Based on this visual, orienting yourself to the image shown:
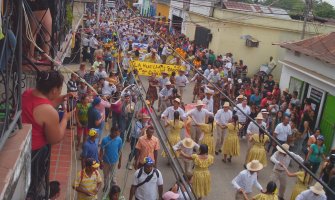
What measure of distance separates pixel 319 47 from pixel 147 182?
1090cm

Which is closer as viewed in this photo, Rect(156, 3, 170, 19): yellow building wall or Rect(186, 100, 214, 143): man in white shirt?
Rect(186, 100, 214, 143): man in white shirt

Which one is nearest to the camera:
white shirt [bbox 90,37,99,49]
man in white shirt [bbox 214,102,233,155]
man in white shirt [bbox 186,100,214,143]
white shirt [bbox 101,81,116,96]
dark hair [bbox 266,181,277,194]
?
dark hair [bbox 266,181,277,194]

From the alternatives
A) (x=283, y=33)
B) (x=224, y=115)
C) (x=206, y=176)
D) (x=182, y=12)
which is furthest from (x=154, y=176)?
(x=182, y=12)

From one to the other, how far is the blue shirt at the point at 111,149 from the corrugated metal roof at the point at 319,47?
8.40m

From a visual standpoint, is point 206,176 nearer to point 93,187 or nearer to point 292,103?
point 93,187

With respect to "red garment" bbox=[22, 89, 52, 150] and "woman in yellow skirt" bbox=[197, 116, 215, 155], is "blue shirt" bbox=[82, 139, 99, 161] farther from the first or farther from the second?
"red garment" bbox=[22, 89, 52, 150]

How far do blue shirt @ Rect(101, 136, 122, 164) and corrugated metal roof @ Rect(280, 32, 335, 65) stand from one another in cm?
840

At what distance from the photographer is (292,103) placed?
1435 centimetres

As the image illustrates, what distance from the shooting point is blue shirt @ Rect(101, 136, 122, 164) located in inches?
318

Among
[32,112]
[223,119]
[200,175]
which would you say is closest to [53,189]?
[32,112]

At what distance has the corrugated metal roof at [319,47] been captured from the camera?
46.2 ft

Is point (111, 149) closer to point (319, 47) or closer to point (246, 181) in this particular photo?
point (246, 181)

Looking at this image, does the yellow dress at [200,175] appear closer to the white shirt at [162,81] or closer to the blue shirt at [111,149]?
the blue shirt at [111,149]

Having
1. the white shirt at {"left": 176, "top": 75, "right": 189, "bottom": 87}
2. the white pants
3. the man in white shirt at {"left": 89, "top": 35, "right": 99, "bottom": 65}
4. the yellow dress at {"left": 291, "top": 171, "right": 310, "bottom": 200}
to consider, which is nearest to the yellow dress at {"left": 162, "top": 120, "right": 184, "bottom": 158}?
the white pants
